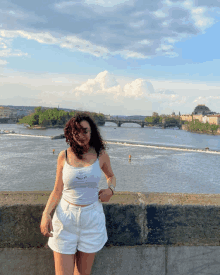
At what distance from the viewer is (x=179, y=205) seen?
207cm

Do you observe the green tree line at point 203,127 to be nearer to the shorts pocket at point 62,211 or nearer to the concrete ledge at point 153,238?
the concrete ledge at point 153,238

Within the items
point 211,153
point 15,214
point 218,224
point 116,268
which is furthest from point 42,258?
point 211,153

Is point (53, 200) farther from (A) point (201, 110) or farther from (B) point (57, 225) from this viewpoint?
(A) point (201, 110)

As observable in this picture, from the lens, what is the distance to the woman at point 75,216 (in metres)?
1.76

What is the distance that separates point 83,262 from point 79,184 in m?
0.47

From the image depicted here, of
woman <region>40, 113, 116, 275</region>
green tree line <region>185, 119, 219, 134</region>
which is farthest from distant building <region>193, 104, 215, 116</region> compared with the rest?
woman <region>40, 113, 116, 275</region>

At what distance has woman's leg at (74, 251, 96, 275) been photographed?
179 centimetres

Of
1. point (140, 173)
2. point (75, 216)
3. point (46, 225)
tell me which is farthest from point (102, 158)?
point (140, 173)

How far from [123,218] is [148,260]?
33cm

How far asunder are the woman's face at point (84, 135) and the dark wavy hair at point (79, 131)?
0.02m

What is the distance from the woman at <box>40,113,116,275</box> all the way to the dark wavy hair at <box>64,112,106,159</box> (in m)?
0.03

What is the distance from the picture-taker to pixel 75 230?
1.77 metres

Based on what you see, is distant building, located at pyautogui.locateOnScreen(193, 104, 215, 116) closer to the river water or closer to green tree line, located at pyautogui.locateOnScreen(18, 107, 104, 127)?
green tree line, located at pyautogui.locateOnScreen(18, 107, 104, 127)

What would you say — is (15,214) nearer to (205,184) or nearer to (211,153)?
(205,184)
